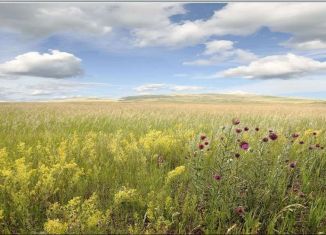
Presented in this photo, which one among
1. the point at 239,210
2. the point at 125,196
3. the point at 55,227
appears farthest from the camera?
the point at 125,196

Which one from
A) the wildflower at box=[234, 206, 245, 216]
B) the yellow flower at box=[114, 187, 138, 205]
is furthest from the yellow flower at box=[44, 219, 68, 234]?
the wildflower at box=[234, 206, 245, 216]

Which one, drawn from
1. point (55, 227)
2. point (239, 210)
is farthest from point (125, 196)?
point (239, 210)

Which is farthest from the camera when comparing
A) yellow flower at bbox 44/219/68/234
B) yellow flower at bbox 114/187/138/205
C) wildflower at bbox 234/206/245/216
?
yellow flower at bbox 114/187/138/205

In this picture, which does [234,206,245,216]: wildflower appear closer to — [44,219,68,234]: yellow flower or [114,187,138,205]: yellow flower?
[114,187,138,205]: yellow flower

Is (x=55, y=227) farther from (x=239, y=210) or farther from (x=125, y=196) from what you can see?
(x=239, y=210)

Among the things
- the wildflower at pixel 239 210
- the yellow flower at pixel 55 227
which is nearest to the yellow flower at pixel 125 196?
the yellow flower at pixel 55 227

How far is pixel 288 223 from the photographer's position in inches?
108

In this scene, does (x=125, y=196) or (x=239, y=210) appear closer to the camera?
(x=239, y=210)

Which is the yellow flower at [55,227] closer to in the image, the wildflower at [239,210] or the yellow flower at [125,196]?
the yellow flower at [125,196]

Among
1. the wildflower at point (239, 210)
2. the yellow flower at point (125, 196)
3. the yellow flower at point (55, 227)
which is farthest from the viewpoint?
the yellow flower at point (125, 196)

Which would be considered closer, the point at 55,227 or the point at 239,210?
the point at 55,227

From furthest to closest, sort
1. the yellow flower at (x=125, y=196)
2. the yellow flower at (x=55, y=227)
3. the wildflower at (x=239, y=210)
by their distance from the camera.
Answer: the yellow flower at (x=125, y=196) < the wildflower at (x=239, y=210) < the yellow flower at (x=55, y=227)

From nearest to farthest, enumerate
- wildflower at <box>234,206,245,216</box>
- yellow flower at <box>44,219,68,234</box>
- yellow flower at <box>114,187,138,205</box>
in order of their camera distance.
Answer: yellow flower at <box>44,219,68,234</box> < wildflower at <box>234,206,245,216</box> < yellow flower at <box>114,187,138,205</box>

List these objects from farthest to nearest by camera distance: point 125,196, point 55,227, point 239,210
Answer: point 125,196
point 239,210
point 55,227
